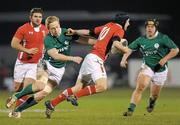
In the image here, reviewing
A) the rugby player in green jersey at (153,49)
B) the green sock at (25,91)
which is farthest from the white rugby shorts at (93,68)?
the rugby player in green jersey at (153,49)

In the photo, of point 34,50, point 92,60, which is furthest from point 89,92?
point 34,50

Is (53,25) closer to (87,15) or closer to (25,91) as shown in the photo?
(25,91)

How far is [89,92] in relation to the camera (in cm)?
1501

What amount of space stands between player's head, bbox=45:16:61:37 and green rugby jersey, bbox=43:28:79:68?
0.36 ft

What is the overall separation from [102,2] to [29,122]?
27314 millimetres

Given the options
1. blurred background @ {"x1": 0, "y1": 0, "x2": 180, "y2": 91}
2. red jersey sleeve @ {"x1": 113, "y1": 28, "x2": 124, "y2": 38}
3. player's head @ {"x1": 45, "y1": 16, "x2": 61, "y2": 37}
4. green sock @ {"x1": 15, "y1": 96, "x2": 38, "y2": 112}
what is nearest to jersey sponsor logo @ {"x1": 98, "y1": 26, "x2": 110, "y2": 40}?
red jersey sleeve @ {"x1": 113, "y1": 28, "x2": 124, "y2": 38}

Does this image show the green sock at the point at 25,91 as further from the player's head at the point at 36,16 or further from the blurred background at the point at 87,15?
the blurred background at the point at 87,15

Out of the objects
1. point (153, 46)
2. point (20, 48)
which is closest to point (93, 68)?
point (20, 48)

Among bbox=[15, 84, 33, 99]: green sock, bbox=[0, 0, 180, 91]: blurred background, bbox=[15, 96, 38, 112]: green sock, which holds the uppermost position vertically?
bbox=[15, 84, 33, 99]: green sock

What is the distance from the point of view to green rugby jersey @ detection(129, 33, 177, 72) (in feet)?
57.2

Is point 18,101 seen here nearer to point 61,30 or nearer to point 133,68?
point 61,30

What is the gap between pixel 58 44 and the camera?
15359mm

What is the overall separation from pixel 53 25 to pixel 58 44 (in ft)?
1.55

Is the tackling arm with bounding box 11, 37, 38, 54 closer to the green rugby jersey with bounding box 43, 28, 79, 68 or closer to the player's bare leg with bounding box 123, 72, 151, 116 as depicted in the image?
the green rugby jersey with bounding box 43, 28, 79, 68
